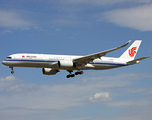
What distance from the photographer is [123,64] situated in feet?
186

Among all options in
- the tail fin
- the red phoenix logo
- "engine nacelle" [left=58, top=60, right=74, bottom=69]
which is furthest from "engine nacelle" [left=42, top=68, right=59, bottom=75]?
the red phoenix logo

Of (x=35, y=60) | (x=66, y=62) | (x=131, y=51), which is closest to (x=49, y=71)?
(x=66, y=62)

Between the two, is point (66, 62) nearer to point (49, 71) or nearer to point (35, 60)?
point (35, 60)

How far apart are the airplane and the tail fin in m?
1.42

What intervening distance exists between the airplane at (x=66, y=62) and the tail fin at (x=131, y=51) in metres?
1.42

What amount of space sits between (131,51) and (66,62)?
18.2m

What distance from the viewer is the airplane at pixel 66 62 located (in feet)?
161

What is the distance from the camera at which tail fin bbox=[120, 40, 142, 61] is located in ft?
194

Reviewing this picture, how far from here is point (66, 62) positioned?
50375 mm

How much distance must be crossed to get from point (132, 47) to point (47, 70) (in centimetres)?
2091

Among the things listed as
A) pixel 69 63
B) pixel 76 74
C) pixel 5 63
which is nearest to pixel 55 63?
pixel 69 63

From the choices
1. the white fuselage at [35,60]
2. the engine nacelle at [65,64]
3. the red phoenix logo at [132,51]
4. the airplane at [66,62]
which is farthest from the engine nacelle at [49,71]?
the red phoenix logo at [132,51]

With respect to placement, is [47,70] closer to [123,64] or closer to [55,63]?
[55,63]

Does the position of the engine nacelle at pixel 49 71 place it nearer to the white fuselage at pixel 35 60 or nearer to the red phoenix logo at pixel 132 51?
the white fuselage at pixel 35 60
